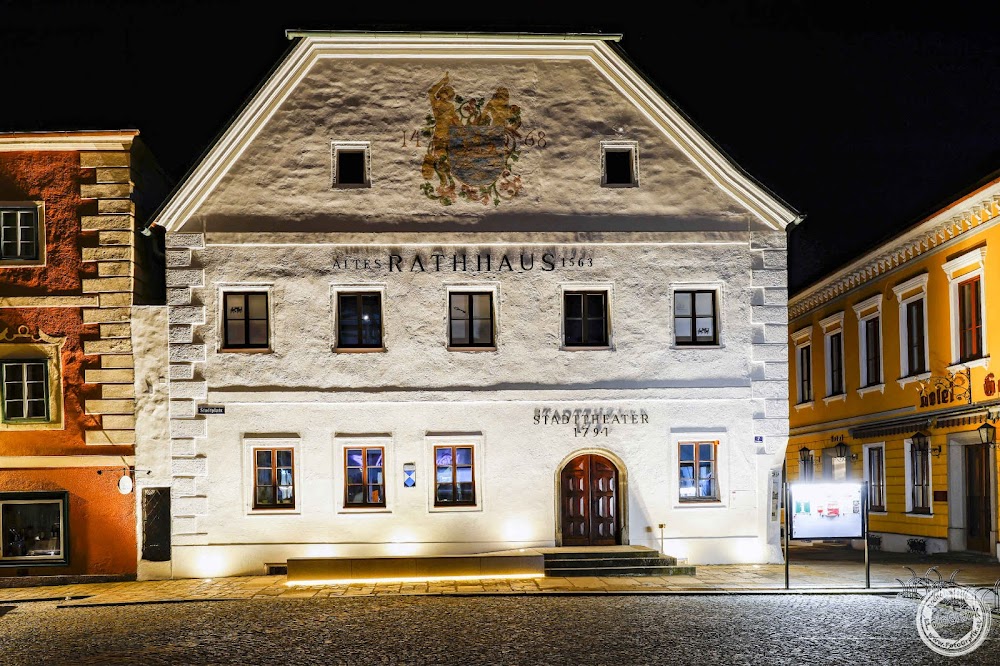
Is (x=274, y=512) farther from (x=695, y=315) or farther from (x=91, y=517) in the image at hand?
(x=695, y=315)

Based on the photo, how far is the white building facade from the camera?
71.1 ft

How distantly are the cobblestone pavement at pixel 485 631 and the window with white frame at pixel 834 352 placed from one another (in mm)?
14828

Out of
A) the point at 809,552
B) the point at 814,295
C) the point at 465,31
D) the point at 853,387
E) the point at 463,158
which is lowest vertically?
the point at 809,552

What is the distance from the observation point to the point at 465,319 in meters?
22.2

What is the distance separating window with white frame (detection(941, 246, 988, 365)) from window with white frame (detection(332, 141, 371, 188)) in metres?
13.5

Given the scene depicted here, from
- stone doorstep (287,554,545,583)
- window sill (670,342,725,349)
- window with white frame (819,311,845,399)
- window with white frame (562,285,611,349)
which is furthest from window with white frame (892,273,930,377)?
stone doorstep (287,554,545,583)

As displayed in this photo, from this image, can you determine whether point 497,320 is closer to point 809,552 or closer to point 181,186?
point 181,186

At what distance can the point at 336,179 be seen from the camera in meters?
22.2

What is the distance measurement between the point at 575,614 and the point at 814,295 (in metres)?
20.9

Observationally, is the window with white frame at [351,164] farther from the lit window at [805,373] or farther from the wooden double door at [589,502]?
the lit window at [805,373]

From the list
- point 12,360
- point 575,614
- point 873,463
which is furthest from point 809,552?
point 12,360

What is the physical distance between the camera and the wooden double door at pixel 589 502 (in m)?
22.0

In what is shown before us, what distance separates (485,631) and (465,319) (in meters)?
9.10

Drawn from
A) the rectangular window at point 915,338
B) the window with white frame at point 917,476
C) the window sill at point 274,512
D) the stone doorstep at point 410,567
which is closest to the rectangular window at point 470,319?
the stone doorstep at point 410,567
